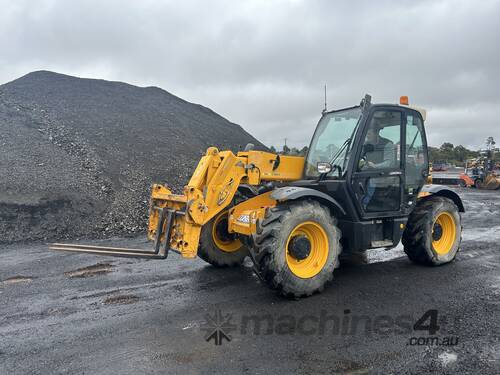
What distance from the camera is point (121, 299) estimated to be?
4.93 meters

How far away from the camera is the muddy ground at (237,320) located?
338 centimetres

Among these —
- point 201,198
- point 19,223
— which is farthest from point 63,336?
point 19,223

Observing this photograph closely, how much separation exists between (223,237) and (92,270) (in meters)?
2.15

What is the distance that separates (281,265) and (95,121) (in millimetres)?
15602

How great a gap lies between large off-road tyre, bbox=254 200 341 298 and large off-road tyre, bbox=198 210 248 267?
1.49m

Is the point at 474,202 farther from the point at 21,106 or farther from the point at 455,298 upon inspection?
the point at 21,106

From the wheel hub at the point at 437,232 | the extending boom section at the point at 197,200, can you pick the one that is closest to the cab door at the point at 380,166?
the wheel hub at the point at 437,232

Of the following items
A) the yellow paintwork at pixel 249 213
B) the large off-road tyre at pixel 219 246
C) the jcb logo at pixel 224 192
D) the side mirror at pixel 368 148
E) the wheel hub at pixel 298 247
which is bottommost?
the large off-road tyre at pixel 219 246

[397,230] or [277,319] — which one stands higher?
[397,230]

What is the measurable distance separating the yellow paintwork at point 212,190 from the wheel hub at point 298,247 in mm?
529

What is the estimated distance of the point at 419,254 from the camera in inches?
249

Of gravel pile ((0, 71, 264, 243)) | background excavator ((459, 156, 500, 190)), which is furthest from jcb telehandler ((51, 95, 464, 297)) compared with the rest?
background excavator ((459, 156, 500, 190))

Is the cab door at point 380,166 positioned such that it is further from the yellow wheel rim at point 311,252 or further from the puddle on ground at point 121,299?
the puddle on ground at point 121,299

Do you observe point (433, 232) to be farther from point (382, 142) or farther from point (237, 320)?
point (237, 320)
